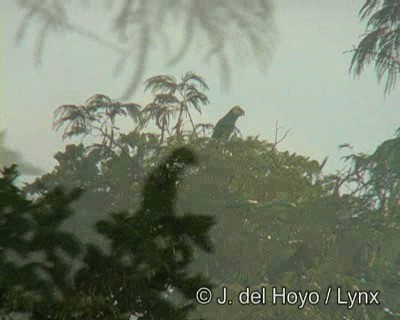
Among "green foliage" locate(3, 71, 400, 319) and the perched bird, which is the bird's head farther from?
"green foliage" locate(3, 71, 400, 319)

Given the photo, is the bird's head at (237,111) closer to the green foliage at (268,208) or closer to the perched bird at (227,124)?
the perched bird at (227,124)

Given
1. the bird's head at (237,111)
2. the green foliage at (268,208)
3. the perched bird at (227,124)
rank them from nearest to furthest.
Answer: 1. the green foliage at (268,208)
2. the perched bird at (227,124)
3. the bird's head at (237,111)

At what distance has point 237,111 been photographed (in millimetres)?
16859

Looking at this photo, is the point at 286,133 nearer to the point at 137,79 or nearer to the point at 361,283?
the point at 361,283

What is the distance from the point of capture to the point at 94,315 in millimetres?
2340

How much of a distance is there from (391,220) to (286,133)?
2869 millimetres

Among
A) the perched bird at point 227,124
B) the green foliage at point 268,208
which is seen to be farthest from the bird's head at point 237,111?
the green foliage at point 268,208

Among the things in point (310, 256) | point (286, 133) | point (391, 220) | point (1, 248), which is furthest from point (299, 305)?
point (1, 248)

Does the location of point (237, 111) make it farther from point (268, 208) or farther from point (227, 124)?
point (268, 208)

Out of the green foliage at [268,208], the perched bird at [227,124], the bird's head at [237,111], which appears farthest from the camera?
the bird's head at [237,111]

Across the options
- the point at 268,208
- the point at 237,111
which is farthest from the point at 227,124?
the point at 268,208

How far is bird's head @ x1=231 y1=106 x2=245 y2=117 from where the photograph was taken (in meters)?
16.8

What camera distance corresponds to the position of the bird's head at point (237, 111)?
16.8m

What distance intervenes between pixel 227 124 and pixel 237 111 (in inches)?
13.5
